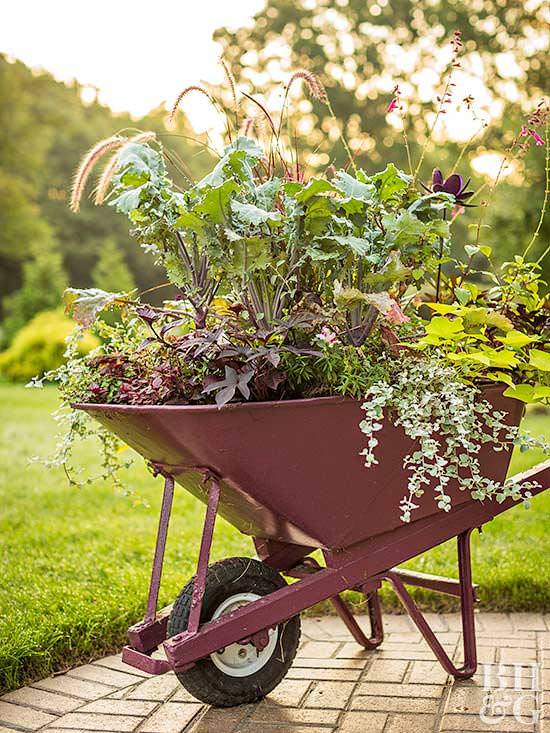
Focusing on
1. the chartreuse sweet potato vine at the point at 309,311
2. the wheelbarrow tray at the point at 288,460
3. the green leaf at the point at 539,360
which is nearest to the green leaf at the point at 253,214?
the chartreuse sweet potato vine at the point at 309,311

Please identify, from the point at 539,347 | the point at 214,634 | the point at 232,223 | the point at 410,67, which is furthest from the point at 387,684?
the point at 410,67

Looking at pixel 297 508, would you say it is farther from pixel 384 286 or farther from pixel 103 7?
pixel 103 7

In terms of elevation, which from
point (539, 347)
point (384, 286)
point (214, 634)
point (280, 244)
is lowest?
point (214, 634)

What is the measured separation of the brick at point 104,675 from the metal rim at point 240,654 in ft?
1.25

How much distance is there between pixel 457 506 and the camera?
7.08ft

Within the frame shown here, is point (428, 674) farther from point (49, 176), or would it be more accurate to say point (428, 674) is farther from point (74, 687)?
point (49, 176)

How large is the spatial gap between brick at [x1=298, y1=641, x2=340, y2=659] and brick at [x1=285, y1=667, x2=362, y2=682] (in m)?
0.10

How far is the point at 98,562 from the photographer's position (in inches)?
125

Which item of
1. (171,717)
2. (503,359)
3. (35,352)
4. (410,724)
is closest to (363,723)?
(410,724)

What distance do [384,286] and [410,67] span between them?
15857 millimetres

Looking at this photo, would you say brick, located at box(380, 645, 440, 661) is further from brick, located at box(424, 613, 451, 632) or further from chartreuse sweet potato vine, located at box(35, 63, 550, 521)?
chartreuse sweet potato vine, located at box(35, 63, 550, 521)

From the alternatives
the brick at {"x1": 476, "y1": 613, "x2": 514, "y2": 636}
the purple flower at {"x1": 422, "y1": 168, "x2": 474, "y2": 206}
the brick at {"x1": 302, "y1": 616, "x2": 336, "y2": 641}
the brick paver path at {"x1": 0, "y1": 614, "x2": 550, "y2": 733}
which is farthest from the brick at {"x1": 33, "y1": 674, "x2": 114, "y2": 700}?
the purple flower at {"x1": 422, "y1": 168, "x2": 474, "y2": 206}

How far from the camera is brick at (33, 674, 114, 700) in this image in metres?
2.22

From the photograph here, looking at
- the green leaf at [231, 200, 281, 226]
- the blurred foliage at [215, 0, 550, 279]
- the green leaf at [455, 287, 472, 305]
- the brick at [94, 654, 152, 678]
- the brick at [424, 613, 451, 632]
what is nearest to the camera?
the green leaf at [231, 200, 281, 226]
